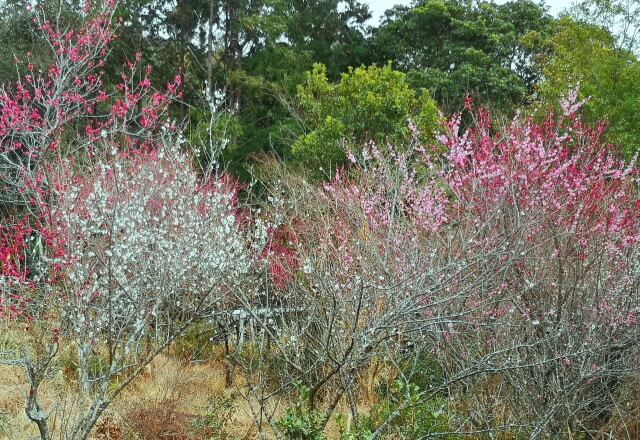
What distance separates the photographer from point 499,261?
4.43 meters

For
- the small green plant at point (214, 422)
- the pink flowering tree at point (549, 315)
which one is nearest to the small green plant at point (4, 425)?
the small green plant at point (214, 422)

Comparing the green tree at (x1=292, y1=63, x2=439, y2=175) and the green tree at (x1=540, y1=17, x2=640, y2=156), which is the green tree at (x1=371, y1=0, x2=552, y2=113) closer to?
the green tree at (x1=540, y1=17, x2=640, y2=156)

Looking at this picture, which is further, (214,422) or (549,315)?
(214,422)

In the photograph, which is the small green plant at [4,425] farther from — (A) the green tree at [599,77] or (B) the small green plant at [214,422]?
(A) the green tree at [599,77]

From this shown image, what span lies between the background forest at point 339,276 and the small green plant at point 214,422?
0.08 ft

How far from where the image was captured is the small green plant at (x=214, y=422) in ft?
16.1

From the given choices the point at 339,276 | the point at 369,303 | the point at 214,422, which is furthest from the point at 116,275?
the point at 369,303

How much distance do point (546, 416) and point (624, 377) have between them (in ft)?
2.92

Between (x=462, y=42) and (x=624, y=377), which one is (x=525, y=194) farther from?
(x=462, y=42)

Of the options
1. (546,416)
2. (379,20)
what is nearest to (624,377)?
(546,416)

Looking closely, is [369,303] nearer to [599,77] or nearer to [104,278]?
[104,278]

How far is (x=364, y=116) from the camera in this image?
40.3 feet

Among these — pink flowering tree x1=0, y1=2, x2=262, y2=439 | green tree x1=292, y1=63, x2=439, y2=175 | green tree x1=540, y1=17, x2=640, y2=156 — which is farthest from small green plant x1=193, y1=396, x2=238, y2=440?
green tree x1=540, y1=17, x2=640, y2=156

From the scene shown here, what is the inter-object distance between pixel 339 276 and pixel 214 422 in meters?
1.57
